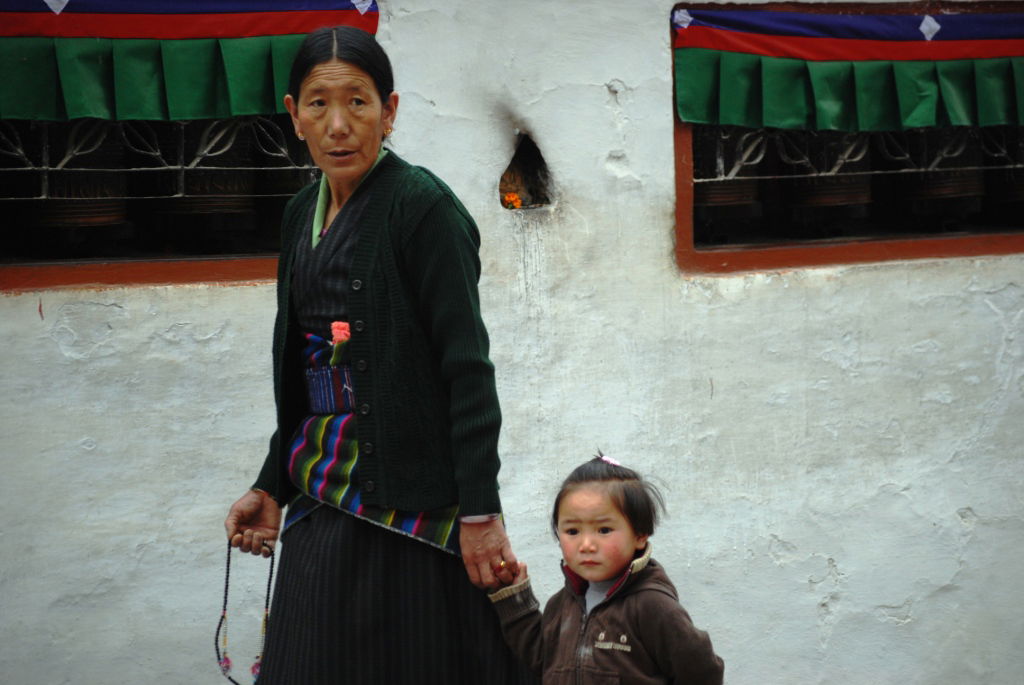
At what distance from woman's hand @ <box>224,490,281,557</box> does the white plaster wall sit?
115 cm

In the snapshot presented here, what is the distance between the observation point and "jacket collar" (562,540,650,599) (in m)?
2.44

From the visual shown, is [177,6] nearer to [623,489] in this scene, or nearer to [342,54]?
[342,54]

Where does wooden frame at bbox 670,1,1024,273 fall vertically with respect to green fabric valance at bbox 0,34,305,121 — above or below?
below

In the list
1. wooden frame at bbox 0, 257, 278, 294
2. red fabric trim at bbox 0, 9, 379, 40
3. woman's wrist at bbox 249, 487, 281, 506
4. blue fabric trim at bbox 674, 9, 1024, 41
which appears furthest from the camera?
blue fabric trim at bbox 674, 9, 1024, 41

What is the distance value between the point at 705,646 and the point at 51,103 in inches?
94.7

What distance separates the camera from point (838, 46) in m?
4.25

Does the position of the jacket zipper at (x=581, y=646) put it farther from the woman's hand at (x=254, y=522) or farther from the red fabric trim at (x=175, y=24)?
the red fabric trim at (x=175, y=24)

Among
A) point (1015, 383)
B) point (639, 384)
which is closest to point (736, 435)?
point (639, 384)

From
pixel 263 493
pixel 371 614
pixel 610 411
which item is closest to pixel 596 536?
pixel 371 614

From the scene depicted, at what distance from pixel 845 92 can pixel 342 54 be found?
2.47 metres

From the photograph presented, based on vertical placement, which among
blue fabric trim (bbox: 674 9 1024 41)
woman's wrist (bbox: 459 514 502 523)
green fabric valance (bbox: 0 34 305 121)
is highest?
blue fabric trim (bbox: 674 9 1024 41)

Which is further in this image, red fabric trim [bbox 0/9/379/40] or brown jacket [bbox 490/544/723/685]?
red fabric trim [bbox 0/9/379/40]

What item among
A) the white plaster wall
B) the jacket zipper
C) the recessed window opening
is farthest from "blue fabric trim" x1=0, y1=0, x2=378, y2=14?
the jacket zipper

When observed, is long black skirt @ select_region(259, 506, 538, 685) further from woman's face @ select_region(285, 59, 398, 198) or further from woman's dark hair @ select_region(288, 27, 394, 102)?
woman's dark hair @ select_region(288, 27, 394, 102)
